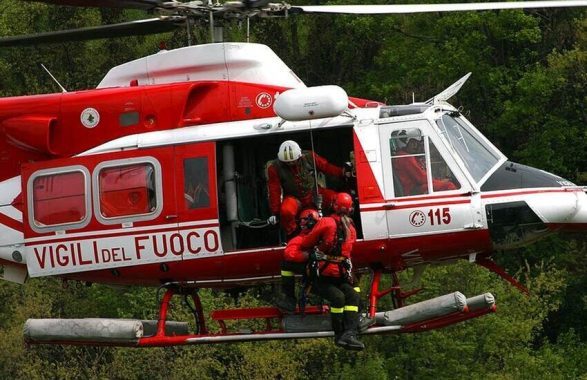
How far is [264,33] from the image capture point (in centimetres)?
5534

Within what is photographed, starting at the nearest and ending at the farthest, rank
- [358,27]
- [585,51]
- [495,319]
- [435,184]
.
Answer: [435,184] < [495,319] < [585,51] < [358,27]

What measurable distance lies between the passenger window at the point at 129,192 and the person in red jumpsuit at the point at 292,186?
1.38m

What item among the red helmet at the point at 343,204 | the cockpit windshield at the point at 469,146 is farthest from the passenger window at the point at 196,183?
the cockpit windshield at the point at 469,146

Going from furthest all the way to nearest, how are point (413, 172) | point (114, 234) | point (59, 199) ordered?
point (59, 199), point (114, 234), point (413, 172)

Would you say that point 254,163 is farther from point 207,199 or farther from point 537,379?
point 537,379

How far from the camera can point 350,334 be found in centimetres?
1897

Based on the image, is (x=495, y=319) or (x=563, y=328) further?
(x=563, y=328)

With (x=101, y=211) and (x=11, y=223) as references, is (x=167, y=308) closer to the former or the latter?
(x=101, y=211)

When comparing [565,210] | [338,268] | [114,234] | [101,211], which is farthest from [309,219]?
[565,210]

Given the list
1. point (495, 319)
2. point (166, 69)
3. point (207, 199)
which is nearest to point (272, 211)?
point (207, 199)

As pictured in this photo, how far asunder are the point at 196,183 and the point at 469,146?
3133 millimetres

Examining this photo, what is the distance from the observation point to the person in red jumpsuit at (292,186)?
19109mm

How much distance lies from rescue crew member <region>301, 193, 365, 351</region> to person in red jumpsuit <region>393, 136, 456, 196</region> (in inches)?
25.9

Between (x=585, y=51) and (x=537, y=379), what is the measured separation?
37.3ft
